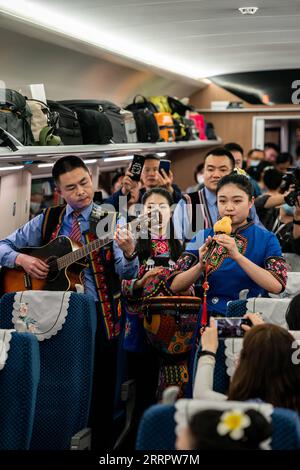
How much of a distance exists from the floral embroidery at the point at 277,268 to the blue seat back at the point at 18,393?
1417 mm

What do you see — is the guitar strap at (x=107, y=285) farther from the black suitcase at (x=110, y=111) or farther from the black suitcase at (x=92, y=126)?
the black suitcase at (x=110, y=111)

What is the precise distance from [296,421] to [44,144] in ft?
13.4

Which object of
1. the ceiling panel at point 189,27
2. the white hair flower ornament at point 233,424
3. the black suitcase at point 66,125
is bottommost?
the white hair flower ornament at point 233,424

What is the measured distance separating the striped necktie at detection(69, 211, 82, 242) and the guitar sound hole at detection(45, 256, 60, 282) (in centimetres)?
17

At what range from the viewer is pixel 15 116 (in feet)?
18.9

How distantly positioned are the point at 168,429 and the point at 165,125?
25.2ft

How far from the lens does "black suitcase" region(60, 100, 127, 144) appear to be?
301 inches

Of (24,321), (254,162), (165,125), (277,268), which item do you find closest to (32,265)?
(24,321)

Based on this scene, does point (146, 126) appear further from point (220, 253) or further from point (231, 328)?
point (231, 328)

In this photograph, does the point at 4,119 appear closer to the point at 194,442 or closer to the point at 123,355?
the point at 123,355

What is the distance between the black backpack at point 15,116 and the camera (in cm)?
564

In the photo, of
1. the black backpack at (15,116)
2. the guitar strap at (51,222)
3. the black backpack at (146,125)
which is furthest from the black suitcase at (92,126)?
the guitar strap at (51,222)

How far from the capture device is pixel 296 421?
2451 mm
